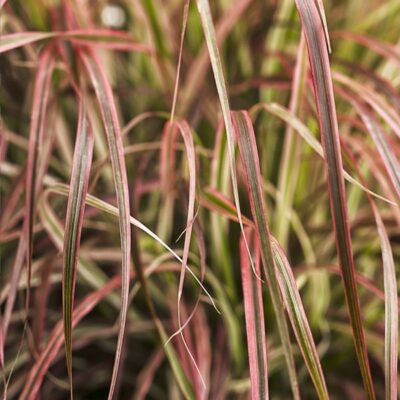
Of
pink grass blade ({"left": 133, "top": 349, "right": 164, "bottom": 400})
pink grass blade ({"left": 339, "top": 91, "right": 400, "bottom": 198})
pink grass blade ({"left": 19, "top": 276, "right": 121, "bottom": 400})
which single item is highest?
pink grass blade ({"left": 339, "top": 91, "right": 400, "bottom": 198})

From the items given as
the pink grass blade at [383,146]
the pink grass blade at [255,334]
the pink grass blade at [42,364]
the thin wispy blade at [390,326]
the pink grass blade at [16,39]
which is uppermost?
the pink grass blade at [383,146]

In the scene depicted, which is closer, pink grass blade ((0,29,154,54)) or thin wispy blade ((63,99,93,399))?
thin wispy blade ((63,99,93,399))

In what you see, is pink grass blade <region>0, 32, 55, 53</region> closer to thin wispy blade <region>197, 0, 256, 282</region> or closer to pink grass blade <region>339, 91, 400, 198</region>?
thin wispy blade <region>197, 0, 256, 282</region>

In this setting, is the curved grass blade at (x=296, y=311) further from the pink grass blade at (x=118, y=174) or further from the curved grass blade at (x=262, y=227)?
the pink grass blade at (x=118, y=174)

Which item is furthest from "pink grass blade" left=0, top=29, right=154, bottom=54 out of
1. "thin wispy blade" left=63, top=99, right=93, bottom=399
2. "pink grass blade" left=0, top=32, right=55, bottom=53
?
"thin wispy blade" left=63, top=99, right=93, bottom=399

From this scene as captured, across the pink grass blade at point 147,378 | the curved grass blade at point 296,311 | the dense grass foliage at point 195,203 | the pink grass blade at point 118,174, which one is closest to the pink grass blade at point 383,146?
the dense grass foliage at point 195,203

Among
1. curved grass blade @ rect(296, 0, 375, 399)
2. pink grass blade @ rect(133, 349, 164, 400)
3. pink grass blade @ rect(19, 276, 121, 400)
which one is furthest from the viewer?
pink grass blade @ rect(133, 349, 164, 400)

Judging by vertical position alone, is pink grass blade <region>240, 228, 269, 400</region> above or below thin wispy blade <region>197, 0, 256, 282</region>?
below

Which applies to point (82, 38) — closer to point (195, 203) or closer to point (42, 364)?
point (195, 203)
